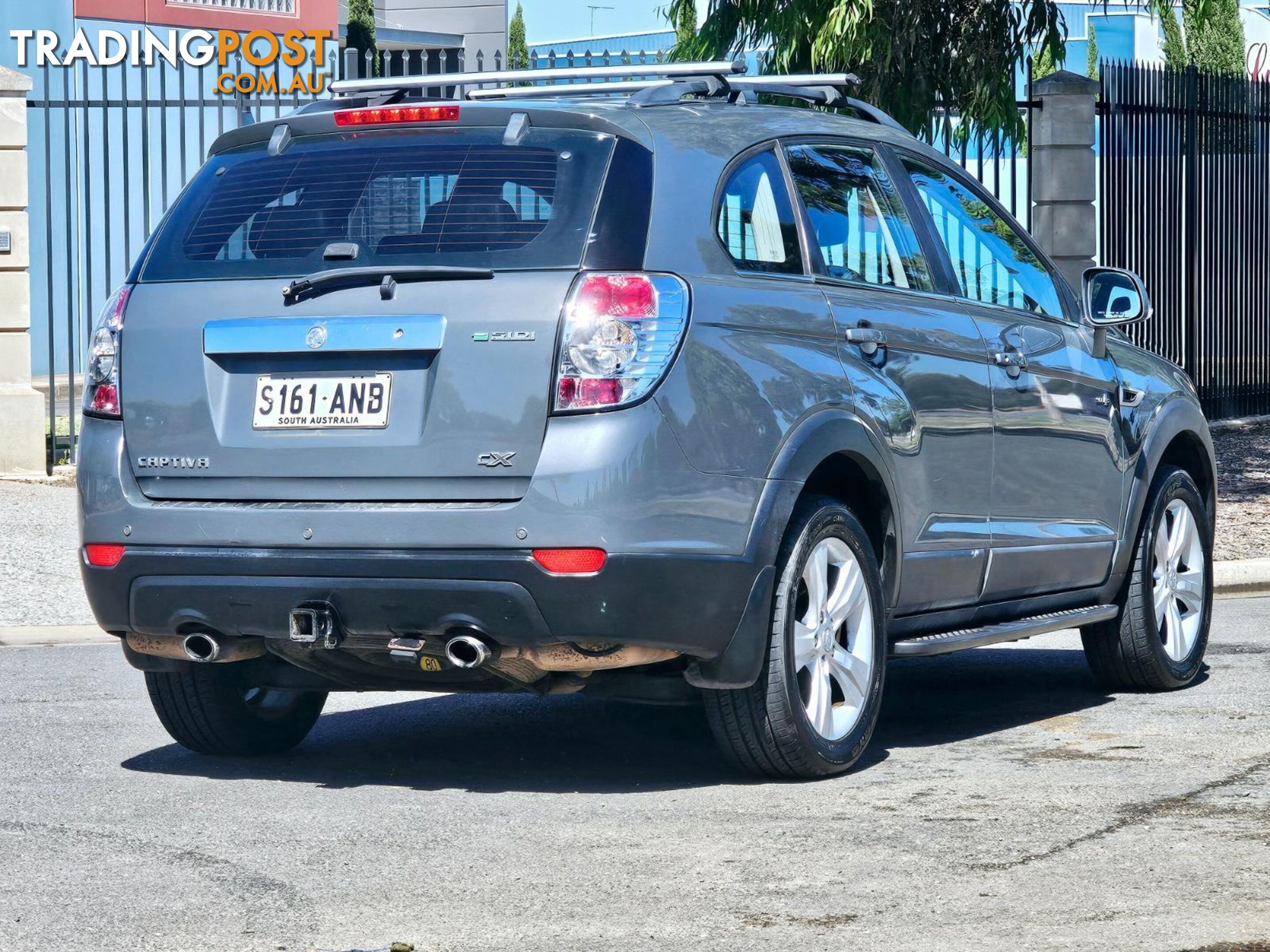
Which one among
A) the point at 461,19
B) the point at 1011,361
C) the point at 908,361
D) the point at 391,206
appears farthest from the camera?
the point at 461,19

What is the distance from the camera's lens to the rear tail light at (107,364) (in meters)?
5.78

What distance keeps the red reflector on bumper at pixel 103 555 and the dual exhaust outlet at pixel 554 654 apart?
0.99 m

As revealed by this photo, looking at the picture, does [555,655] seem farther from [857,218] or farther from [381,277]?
[857,218]

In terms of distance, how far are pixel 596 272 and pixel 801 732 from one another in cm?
140

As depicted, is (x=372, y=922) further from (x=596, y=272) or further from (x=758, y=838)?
(x=596, y=272)

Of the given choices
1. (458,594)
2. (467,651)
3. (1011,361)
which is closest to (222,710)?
(467,651)

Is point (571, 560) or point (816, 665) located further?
point (816, 665)

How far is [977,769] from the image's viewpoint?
6078mm

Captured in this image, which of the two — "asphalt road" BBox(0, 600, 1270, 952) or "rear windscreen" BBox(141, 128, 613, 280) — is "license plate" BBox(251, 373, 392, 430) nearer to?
"rear windscreen" BBox(141, 128, 613, 280)

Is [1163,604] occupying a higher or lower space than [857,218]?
lower

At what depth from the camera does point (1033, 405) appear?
684 centimetres

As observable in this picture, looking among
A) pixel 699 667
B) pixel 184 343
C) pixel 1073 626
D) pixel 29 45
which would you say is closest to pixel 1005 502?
pixel 1073 626

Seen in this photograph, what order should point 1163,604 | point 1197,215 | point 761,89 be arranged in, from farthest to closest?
point 1197,215 < point 1163,604 < point 761,89

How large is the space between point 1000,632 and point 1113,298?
148cm
